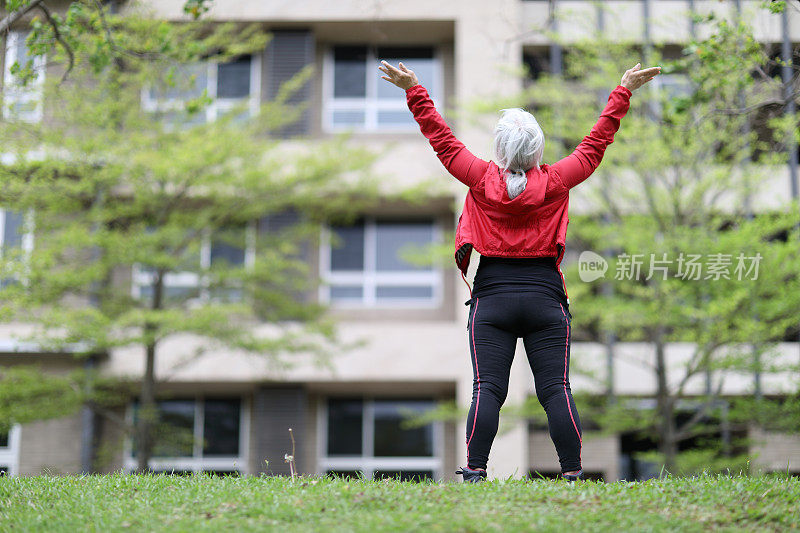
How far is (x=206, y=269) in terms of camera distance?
45.6ft

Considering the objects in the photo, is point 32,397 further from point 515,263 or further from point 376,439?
point 515,263

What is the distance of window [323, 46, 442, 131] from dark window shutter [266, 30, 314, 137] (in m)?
0.72

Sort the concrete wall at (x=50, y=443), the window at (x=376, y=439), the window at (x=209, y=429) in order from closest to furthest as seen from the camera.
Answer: the window at (x=209, y=429) → the concrete wall at (x=50, y=443) → the window at (x=376, y=439)

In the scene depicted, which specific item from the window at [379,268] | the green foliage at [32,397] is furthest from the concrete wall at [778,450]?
the green foliage at [32,397]

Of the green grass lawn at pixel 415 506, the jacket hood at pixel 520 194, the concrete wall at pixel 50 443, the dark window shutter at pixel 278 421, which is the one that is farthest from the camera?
the concrete wall at pixel 50 443

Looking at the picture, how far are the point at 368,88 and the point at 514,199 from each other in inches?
588

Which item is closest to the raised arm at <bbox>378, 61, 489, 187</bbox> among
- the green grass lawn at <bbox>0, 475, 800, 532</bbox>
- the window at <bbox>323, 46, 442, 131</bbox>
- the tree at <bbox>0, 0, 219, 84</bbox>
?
the green grass lawn at <bbox>0, 475, 800, 532</bbox>

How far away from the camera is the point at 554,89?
14.1 m

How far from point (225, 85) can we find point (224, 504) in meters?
15.2

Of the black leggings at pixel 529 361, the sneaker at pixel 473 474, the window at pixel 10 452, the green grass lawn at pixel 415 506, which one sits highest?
the black leggings at pixel 529 361

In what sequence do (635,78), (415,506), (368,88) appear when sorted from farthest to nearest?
1. (368,88)
2. (635,78)
3. (415,506)

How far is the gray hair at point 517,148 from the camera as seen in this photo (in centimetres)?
440

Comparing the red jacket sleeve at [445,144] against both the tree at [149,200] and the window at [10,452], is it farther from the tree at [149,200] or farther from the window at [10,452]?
the window at [10,452]

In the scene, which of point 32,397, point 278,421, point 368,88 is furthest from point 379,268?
point 32,397
